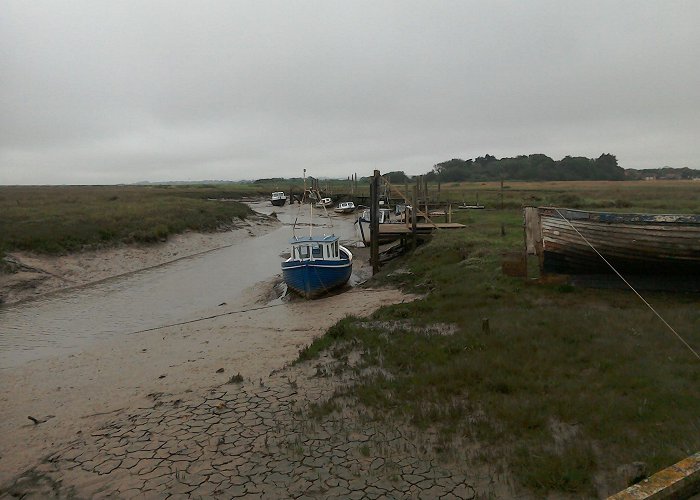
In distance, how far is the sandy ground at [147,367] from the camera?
831 cm

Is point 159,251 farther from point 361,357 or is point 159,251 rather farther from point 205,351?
point 361,357

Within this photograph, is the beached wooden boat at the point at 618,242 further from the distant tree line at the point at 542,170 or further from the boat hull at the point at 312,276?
the distant tree line at the point at 542,170

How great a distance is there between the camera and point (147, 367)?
37.3 feet

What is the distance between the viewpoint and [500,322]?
1030cm

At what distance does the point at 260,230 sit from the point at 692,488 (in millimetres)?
43067

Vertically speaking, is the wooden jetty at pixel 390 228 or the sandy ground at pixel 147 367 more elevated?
the wooden jetty at pixel 390 228

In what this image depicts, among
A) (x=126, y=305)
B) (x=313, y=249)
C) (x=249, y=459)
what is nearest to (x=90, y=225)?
(x=126, y=305)

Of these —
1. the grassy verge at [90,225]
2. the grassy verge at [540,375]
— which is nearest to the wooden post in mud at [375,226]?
the grassy verge at [540,375]

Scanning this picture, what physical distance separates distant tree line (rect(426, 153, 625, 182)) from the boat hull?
87505mm

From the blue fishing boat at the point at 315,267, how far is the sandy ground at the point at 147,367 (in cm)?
82

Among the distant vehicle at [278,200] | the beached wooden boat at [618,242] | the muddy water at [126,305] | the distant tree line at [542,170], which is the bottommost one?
the muddy water at [126,305]

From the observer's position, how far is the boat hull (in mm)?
18812

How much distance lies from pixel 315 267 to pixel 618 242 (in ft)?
34.5

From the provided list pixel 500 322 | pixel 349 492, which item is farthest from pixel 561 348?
pixel 349 492
